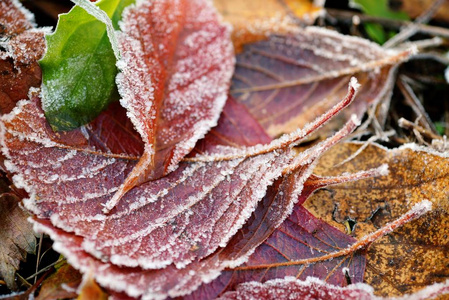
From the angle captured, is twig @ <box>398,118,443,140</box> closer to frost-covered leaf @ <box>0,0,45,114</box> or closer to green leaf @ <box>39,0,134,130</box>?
green leaf @ <box>39,0,134,130</box>

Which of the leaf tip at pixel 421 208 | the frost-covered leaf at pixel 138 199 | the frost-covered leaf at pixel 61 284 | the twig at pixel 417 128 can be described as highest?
the frost-covered leaf at pixel 138 199

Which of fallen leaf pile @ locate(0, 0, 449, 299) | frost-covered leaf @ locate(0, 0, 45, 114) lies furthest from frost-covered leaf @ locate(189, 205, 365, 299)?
frost-covered leaf @ locate(0, 0, 45, 114)

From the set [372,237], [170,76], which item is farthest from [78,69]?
[372,237]

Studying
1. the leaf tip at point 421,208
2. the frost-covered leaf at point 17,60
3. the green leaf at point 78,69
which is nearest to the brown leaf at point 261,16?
the green leaf at point 78,69

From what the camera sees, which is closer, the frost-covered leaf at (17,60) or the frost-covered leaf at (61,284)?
the frost-covered leaf at (61,284)

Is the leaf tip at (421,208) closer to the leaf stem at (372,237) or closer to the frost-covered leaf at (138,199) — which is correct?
the leaf stem at (372,237)

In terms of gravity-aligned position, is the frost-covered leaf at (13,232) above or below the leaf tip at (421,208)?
above

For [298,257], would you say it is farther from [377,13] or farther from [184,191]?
[377,13]
